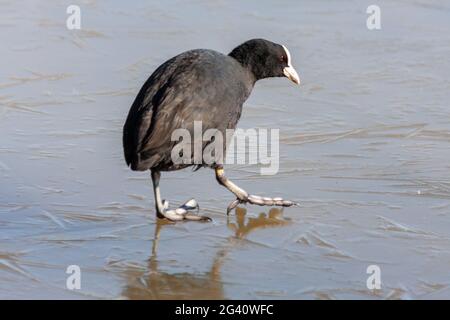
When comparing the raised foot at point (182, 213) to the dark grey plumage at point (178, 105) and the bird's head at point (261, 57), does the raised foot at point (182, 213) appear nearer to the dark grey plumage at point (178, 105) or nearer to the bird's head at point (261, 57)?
the dark grey plumage at point (178, 105)

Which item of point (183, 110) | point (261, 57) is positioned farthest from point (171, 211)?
point (261, 57)

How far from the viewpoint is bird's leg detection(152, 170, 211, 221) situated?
5953 mm

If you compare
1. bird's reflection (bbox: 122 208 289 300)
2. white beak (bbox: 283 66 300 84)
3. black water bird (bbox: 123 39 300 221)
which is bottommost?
bird's reflection (bbox: 122 208 289 300)

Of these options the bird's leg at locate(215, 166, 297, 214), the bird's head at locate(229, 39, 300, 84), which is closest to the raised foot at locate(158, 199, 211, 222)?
the bird's leg at locate(215, 166, 297, 214)

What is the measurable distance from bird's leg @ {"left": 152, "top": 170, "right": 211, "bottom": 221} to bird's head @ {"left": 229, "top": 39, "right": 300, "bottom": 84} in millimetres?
1037

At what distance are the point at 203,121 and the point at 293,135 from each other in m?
1.71

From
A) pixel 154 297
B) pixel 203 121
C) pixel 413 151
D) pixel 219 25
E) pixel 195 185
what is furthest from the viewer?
pixel 219 25

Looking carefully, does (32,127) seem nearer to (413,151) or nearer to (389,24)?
(413,151)

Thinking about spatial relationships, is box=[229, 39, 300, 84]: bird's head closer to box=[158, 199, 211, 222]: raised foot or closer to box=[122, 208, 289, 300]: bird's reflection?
box=[158, 199, 211, 222]: raised foot

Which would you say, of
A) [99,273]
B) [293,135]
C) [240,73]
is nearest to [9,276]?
[99,273]

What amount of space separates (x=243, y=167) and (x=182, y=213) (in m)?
1.02

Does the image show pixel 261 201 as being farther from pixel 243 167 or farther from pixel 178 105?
pixel 178 105

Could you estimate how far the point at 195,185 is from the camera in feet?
21.6

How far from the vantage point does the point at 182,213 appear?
6.00m
